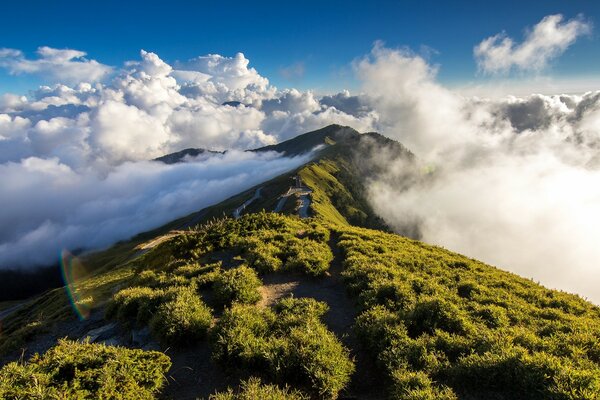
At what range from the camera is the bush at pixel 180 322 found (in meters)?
12.3

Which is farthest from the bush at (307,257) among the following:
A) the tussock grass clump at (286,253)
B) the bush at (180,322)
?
the bush at (180,322)

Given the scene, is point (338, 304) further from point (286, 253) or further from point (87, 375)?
point (87, 375)

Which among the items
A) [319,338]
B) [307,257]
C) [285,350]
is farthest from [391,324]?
[307,257]

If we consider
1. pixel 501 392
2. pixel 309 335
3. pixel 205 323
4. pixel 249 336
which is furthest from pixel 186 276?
pixel 501 392

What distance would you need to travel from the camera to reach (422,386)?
8781mm

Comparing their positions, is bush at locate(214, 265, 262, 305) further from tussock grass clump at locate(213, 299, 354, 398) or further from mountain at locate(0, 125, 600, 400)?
tussock grass clump at locate(213, 299, 354, 398)

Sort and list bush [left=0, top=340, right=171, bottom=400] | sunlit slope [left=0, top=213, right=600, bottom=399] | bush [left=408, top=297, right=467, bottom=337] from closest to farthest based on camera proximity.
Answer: bush [left=0, top=340, right=171, bottom=400] < sunlit slope [left=0, top=213, right=600, bottom=399] < bush [left=408, top=297, right=467, bottom=337]

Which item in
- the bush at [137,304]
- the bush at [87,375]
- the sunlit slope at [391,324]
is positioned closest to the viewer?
the bush at [87,375]

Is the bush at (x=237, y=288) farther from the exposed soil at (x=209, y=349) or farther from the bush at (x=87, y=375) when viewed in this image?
the bush at (x=87, y=375)

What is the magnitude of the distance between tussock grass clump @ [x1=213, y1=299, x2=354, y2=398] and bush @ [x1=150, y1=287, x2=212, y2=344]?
89 cm

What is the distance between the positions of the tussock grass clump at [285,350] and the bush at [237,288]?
96.6 inches

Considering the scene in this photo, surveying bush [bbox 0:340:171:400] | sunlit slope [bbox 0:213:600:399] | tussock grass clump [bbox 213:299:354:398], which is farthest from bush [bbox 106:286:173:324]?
bush [bbox 0:340:171:400]

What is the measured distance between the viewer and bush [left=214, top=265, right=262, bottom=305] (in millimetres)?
15773

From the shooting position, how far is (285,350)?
10.2m
